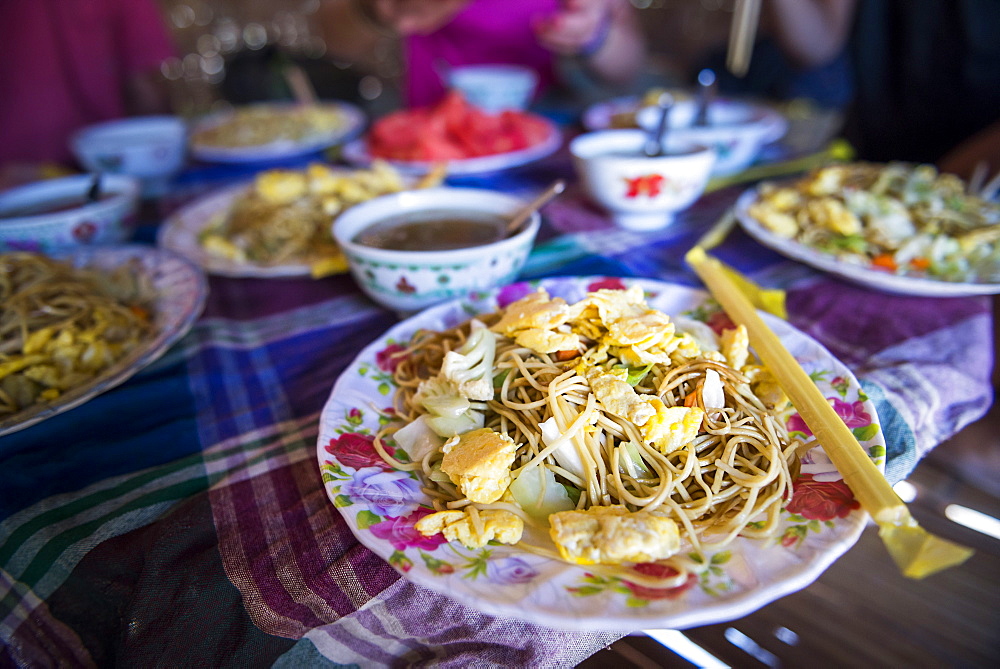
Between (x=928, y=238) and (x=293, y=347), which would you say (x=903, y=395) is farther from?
(x=293, y=347)

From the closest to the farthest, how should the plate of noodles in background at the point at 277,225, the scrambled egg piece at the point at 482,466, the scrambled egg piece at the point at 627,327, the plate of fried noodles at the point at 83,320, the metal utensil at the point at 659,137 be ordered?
the scrambled egg piece at the point at 482,466 → the scrambled egg piece at the point at 627,327 → the plate of fried noodles at the point at 83,320 → the plate of noodles in background at the point at 277,225 → the metal utensil at the point at 659,137

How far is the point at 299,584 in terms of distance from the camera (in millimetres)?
605

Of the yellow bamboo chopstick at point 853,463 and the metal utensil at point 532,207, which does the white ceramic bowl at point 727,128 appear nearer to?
the metal utensil at point 532,207

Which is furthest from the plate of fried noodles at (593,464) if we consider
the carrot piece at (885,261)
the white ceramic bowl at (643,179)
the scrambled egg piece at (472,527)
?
the white ceramic bowl at (643,179)

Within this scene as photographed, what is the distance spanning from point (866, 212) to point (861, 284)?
19 cm

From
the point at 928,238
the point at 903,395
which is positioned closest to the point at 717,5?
the point at 928,238

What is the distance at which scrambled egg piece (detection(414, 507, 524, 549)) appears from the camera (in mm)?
555

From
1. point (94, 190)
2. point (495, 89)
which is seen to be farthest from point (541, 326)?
point (495, 89)

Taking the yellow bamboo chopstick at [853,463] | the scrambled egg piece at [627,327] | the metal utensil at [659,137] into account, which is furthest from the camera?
the metal utensil at [659,137]

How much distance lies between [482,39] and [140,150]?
1715mm

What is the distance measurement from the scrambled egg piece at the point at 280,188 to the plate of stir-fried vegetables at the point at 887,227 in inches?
40.7

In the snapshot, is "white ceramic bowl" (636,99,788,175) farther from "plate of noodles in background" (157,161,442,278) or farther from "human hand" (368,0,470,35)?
"human hand" (368,0,470,35)

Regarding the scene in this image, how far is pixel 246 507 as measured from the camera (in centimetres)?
70

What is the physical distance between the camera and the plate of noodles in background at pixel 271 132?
6.27ft
